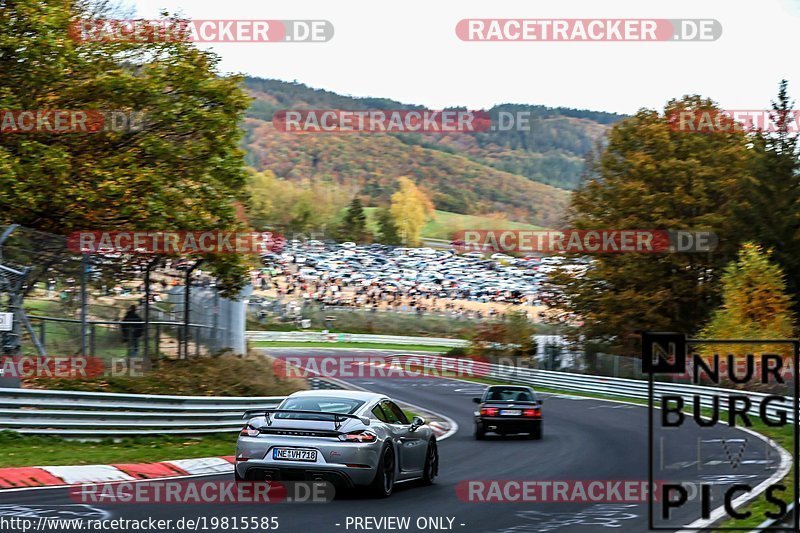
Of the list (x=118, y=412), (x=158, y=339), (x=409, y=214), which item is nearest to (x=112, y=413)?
(x=118, y=412)

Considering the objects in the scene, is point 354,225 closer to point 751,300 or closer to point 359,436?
point 751,300

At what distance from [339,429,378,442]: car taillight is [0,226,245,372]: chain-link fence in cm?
798

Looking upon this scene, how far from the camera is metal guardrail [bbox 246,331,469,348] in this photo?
263 ft

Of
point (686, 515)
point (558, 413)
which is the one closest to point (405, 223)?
point (558, 413)

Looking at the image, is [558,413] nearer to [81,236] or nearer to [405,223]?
[81,236]

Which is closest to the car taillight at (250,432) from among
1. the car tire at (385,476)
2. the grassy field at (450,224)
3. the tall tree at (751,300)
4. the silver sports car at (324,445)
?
the silver sports car at (324,445)

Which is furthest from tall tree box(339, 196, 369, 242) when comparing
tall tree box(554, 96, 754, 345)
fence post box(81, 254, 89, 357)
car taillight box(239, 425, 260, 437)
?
car taillight box(239, 425, 260, 437)

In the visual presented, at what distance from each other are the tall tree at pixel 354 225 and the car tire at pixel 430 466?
14989 cm

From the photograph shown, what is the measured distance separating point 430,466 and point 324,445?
9.41ft

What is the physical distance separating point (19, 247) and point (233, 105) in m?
9.03

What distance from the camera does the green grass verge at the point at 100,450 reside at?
1602 cm

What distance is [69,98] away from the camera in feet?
83.1

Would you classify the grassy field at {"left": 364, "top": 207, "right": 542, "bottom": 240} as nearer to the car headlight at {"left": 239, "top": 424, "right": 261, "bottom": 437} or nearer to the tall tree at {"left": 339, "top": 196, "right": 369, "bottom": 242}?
the tall tree at {"left": 339, "top": 196, "right": 369, "bottom": 242}

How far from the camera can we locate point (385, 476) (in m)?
13.0
